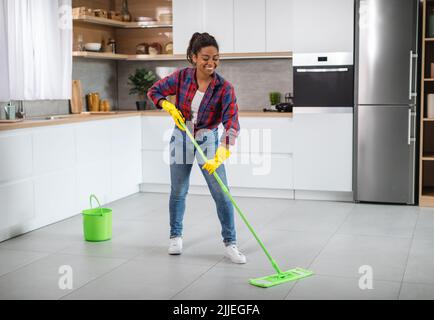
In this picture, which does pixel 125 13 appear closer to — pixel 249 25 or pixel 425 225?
pixel 249 25

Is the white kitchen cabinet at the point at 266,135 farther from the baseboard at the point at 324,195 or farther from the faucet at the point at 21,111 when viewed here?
the faucet at the point at 21,111

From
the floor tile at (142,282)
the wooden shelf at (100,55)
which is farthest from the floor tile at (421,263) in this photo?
the wooden shelf at (100,55)

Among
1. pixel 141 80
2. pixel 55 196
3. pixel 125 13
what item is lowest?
pixel 55 196

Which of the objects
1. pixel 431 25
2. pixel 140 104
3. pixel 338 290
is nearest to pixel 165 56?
pixel 140 104

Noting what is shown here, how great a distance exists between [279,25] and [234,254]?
2.71 meters

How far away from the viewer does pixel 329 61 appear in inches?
212

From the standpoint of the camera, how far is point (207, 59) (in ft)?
11.7

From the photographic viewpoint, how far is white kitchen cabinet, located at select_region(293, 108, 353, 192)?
5422 mm

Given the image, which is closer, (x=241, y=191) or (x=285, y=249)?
(x=285, y=249)

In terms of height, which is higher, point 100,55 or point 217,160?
point 100,55

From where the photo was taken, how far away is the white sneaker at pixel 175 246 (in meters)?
3.83
